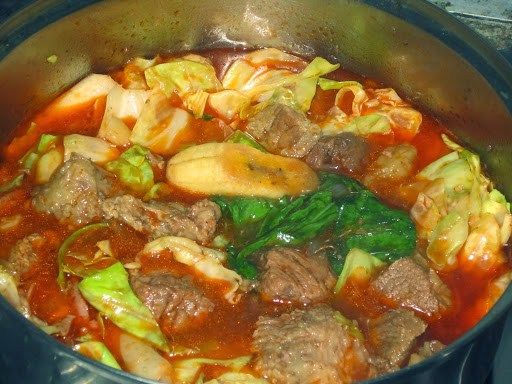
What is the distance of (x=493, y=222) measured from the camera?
4.29 metres

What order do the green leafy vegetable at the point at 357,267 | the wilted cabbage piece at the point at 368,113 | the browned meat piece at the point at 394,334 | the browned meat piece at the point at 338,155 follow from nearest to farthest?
1. the browned meat piece at the point at 394,334
2. the green leafy vegetable at the point at 357,267
3. the browned meat piece at the point at 338,155
4. the wilted cabbage piece at the point at 368,113

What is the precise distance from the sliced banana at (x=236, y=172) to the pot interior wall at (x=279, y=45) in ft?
3.63

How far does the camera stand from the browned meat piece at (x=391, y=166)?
455 cm

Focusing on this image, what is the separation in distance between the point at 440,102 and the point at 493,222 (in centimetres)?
117

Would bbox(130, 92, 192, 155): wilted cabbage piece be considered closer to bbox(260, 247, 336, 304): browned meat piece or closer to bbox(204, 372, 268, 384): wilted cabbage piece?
bbox(260, 247, 336, 304): browned meat piece

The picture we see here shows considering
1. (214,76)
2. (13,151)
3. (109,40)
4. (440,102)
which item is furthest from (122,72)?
(440,102)

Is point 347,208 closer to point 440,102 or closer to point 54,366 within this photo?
point 440,102

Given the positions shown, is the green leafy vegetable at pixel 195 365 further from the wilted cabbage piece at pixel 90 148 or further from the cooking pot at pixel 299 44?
the cooking pot at pixel 299 44

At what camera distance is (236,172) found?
437 cm

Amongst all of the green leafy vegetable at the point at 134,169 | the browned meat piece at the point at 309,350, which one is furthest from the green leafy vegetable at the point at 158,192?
the browned meat piece at the point at 309,350

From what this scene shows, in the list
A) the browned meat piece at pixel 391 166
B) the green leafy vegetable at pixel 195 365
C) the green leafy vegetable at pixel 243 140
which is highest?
the green leafy vegetable at pixel 243 140

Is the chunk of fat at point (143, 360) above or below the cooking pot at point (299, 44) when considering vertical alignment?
below

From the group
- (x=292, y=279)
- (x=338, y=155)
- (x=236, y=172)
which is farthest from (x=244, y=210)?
(x=338, y=155)

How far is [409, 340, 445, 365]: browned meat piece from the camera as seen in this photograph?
3579 mm
